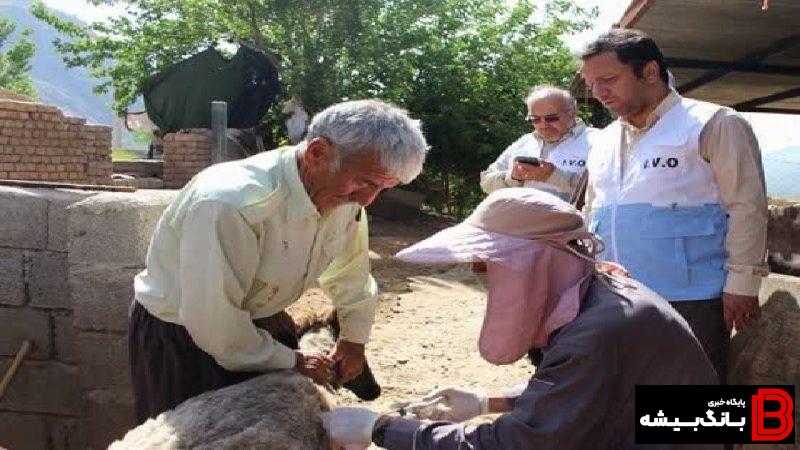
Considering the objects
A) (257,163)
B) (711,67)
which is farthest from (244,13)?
(257,163)

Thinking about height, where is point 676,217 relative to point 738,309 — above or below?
above

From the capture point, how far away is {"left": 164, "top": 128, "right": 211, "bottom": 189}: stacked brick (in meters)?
10.9

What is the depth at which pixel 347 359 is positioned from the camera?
8.96ft

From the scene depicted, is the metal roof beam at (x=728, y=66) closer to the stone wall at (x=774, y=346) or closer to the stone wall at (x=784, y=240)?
the stone wall at (x=784, y=240)

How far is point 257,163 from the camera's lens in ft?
7.53

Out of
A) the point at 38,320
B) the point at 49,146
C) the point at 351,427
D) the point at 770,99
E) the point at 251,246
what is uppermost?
the point at 770,99

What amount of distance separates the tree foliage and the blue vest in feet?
36.0

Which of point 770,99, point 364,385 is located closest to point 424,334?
point 364,385

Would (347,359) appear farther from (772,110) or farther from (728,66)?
(772,110)

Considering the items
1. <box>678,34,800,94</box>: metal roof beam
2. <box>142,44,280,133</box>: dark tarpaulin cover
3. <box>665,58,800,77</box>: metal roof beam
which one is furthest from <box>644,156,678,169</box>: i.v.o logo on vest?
<box>142,44,280,133</box>: dark tarpaulin cover

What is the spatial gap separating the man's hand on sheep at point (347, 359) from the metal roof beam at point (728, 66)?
18.5 ft

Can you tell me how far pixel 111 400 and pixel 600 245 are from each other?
2865 mm

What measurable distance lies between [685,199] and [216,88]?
33.8 feet

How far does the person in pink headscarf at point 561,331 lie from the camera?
1.67 meters
